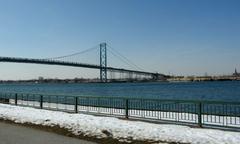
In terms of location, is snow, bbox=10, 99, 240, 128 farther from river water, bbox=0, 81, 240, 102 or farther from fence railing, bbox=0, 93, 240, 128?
river water, bbox=0, 81, 240, 102

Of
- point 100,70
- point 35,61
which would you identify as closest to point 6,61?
point 35,61

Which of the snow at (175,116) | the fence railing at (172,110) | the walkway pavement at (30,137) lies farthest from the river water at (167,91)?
the walkway pavement at (30,137)

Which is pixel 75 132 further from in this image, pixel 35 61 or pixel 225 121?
pixel 35 61

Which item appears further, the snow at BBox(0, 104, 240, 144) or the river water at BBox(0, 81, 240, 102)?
the river water at BBox(0, 81, 240, 102)

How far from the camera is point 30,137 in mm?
10664

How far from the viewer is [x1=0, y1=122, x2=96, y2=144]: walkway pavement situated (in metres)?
9.81

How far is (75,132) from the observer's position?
37.7 ft

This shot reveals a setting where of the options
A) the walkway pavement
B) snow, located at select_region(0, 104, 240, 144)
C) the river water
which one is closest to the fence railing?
snow, located at select_region(0, 104, 240, 144)

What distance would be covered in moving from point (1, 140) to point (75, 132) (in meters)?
2.28

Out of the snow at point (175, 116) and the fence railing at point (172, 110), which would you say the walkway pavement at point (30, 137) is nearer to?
the fence railing at point (172, 110)

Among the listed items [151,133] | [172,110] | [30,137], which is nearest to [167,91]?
[172,110]

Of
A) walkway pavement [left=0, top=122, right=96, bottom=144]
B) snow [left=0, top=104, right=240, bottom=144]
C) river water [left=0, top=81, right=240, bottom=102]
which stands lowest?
river water [left=0, top=81, right=240, bottom=102]

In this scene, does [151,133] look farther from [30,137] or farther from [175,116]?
[175,116]

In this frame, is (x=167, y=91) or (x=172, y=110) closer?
(x=172, y=110)
